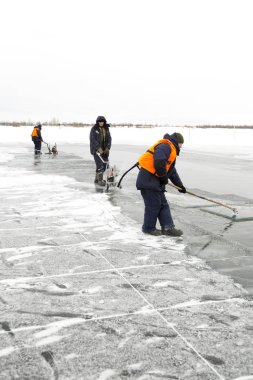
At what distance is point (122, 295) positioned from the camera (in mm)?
4324

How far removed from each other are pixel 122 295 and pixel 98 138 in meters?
8.01

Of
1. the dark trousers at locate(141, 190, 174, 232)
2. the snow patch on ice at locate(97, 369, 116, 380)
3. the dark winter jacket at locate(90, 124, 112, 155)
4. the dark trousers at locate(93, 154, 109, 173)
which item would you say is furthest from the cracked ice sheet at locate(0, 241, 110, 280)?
the dark trousers at locate(93, 154, 109, 173)

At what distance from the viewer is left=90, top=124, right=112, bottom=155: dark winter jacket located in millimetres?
11836

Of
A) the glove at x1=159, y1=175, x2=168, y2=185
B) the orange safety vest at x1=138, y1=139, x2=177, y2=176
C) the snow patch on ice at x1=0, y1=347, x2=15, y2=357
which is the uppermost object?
the orange safety vest at x1=138, y1=139, x2=177, y2=176

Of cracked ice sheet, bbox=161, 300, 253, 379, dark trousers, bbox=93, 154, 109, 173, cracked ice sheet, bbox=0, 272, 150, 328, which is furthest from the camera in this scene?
dark trousers, bbox=93, 154, 109, 173

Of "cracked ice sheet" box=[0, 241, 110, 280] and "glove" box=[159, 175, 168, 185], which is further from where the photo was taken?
"glove" box=[159, 175, 168, 185]

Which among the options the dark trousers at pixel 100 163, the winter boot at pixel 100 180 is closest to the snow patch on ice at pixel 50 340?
the dark trousers at pixel 100 163

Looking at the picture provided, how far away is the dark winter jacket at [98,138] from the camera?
11.8 meters

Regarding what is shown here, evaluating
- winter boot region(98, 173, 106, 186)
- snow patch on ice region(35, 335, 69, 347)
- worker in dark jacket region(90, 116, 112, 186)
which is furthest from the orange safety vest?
winter boot region(98, 173, 106, 186)

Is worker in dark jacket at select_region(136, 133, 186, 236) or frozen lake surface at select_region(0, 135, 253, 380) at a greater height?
worker in dark jacket at select_region(136, 133, 186, 236)

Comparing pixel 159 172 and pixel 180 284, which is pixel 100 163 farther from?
pixel 180 284

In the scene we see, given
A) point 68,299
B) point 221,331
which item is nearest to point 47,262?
point 68,299

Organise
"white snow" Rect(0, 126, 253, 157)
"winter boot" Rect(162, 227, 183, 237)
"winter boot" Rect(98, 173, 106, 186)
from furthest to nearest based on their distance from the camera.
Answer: "white snow" Rect(0, 126, 253, 157) < "winter boot" Rect(98, 173, 106, 186) < "winter boot" Rect(162, 227, 183, 237)

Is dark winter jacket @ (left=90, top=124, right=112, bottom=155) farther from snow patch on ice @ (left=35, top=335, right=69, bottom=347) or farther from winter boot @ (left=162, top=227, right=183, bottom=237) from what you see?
snow patch on ice @ (left=35, top=335, right=69, bottom=347)
